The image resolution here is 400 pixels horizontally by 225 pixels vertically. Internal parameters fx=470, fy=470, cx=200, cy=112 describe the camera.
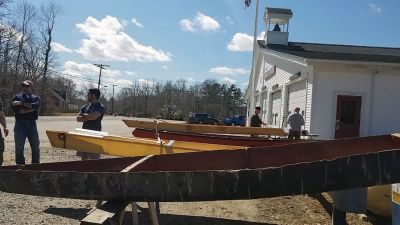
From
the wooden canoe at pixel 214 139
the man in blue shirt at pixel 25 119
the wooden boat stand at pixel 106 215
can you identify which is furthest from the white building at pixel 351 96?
the wooden boat stand at pixel 106 215

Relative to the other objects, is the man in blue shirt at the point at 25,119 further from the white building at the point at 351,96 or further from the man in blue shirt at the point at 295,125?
the white building at the point at 351,96

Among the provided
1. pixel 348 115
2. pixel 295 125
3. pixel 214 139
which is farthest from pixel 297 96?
pixel 214 139

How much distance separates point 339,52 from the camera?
22141 mm

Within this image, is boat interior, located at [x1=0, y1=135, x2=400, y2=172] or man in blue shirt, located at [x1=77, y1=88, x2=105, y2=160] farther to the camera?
man in blue shirt, located at [x1=77, y1=88, x2=105, y2=160]

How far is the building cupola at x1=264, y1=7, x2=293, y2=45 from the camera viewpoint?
27.8 m

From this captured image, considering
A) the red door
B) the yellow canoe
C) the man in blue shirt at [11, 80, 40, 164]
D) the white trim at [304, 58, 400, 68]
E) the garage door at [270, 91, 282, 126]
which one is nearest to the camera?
the yellow canoe

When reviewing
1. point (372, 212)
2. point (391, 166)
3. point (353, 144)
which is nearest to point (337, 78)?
point (372, 212)

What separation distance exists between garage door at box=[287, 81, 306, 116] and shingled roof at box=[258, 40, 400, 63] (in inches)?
53.5

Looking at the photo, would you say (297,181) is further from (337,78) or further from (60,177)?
(337,78)

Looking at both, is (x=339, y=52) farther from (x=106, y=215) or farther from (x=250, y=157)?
(x=106, y=215)

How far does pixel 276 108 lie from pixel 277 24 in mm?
5893

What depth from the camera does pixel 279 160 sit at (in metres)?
4.63

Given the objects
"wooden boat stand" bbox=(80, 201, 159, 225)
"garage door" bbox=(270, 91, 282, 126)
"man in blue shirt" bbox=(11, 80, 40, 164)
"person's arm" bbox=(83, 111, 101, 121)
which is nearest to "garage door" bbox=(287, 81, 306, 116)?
"garage door" bbox=(270, 91, 282, 126)

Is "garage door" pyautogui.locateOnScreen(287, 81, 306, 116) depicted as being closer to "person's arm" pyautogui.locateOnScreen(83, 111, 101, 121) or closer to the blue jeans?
"person's arm" pyautogui.locateOnScreen(83, 111, 101, 121)
